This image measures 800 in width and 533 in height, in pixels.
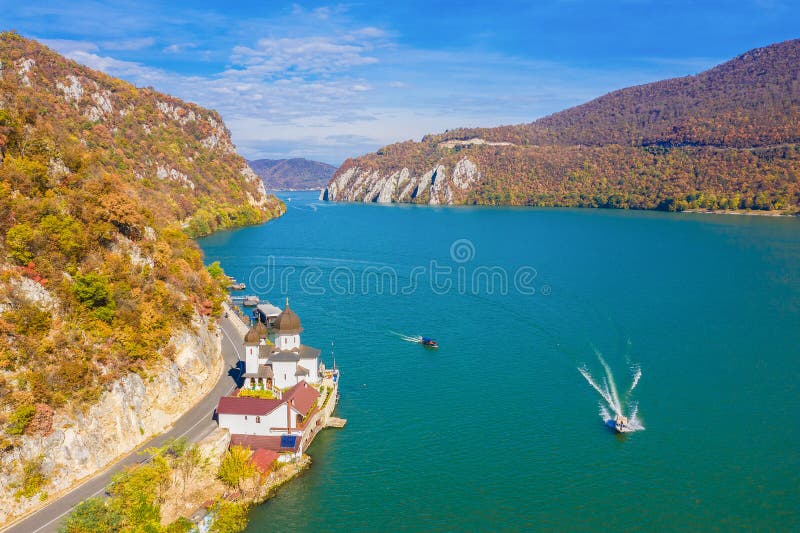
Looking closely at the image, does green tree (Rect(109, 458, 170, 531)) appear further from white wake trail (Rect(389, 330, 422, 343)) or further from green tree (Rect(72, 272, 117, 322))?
white wake trail (Rect(389, 330, 422, 343))

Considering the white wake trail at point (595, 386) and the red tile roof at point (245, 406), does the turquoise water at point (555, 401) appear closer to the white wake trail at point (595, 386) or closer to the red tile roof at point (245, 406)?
the white wake trail at point (595, 386)

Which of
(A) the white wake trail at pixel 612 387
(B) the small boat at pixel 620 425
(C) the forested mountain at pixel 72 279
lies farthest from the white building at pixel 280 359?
(A) the white wake trail at pixel 612 387

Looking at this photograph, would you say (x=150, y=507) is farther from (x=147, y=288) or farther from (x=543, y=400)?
(x=543, y=400)

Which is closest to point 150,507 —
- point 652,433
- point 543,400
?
point 543,400

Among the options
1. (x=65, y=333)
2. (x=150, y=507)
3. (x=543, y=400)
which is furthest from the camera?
(x=543, y=400)

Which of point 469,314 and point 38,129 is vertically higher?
point 38,129

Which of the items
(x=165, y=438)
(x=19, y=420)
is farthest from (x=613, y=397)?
(x=19, y=420)
